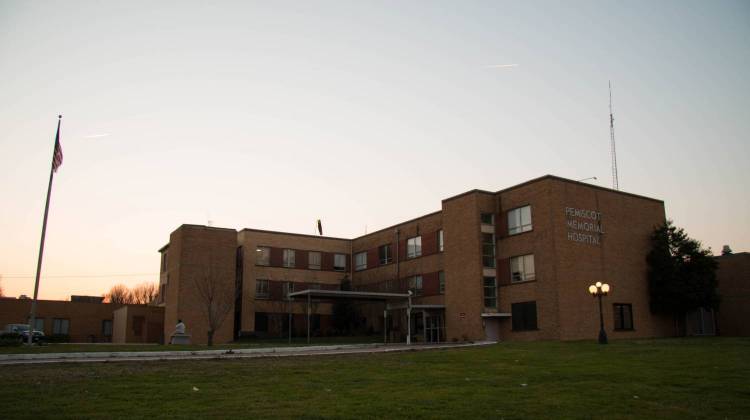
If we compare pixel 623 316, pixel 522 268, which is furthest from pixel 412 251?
pixel 623 316

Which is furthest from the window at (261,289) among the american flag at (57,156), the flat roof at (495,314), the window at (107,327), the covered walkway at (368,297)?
the american flag at (57,156)

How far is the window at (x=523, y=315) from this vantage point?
40.7 meters

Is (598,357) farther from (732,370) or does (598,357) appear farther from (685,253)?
(685,253)

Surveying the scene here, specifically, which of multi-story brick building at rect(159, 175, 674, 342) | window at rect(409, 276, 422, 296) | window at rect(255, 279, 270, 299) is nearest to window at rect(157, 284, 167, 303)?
multi-story brick building at rect(159, 175, 674, 342)

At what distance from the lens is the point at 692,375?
1809 cm

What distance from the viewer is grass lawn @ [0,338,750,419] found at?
12.6m

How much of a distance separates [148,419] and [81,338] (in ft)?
177

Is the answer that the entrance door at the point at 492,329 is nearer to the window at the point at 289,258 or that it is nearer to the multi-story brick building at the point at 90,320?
the window at the point at 289,258

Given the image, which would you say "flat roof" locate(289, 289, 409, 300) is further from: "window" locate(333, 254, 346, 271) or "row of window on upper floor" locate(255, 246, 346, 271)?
"window" locate(333, 254, 346, 271)

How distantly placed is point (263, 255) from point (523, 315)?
81.8 ft

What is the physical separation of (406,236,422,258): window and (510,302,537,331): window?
11323mm

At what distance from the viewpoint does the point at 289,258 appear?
193 feet

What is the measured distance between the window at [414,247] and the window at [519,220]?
31.9ft

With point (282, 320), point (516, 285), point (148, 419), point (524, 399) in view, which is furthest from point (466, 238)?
point (148, 419)
